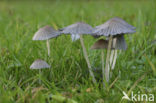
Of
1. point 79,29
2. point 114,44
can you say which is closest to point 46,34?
point 79,29

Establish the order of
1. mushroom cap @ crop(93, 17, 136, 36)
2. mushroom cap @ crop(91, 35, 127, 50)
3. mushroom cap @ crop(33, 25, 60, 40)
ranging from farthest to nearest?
mushroom cap @ crop(33, 25, 60, 40)
mushroom cap @ crop(91, 35, 127, 50)
mushroom cap @ crop(93, 17, 136, 36)

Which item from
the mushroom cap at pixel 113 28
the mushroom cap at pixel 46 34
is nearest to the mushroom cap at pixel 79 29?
the mushroom cap at pixel 113 28

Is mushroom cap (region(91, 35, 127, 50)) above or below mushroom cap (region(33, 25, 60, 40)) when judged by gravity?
below

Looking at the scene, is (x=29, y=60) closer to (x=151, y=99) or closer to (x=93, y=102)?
(x=93, y=102)

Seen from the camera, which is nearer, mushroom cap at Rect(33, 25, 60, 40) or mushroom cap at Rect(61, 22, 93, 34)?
mushroom cap at Rect(61, 22, 93, 34)

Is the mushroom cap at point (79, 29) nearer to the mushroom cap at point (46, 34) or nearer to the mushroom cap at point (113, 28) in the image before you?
the mushroom cap at point (113, 28)

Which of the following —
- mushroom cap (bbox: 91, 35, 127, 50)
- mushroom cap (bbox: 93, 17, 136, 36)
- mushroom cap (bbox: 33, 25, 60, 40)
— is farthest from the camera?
mushroom cap (bbox: 33, 25, 60, 40)

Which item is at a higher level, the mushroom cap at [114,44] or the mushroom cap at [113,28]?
the mushroom cap at [113,28]

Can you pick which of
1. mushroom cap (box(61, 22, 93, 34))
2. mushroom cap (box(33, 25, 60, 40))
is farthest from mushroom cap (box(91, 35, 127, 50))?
mushroom cap (box(33, 25, 60, 40))

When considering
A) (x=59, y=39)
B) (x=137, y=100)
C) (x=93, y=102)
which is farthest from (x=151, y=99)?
(x=59, y=39)

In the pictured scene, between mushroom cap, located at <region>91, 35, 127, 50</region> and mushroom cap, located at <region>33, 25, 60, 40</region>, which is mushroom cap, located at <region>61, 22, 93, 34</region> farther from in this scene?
mushroom cap, located at <region>33, 25, 60, 40</region>

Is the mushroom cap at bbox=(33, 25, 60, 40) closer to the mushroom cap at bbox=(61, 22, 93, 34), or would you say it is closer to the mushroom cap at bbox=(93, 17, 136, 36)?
the mushroom cap at bbox=(61, 22, 93, 34)
